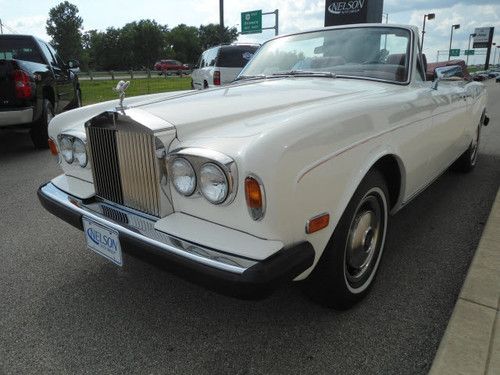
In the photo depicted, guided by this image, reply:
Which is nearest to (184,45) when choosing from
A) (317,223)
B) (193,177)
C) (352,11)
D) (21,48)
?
(352,11)

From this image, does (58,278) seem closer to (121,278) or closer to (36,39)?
(121,278)

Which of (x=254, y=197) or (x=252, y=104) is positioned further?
(x=252, y=104)

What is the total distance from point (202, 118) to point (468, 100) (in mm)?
3053

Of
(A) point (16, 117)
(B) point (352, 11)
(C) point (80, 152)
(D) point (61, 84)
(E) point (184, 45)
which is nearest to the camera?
(C) point (80, 152)

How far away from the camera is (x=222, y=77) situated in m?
10.7

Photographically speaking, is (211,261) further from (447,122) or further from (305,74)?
(447,122)

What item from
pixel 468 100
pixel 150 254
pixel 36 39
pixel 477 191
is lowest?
pixel 477 191

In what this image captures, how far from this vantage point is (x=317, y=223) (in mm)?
1795

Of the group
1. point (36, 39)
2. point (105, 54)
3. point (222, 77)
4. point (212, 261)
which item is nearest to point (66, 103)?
point (36, 39)

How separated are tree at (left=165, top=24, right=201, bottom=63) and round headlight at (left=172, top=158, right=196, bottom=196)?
3443 inches

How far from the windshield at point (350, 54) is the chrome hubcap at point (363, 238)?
1.18m

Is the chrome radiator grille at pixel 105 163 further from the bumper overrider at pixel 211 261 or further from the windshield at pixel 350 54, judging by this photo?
the windshield at pixel 350 54

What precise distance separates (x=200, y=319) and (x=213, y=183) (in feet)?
2.78

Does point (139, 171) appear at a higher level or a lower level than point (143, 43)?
lower
